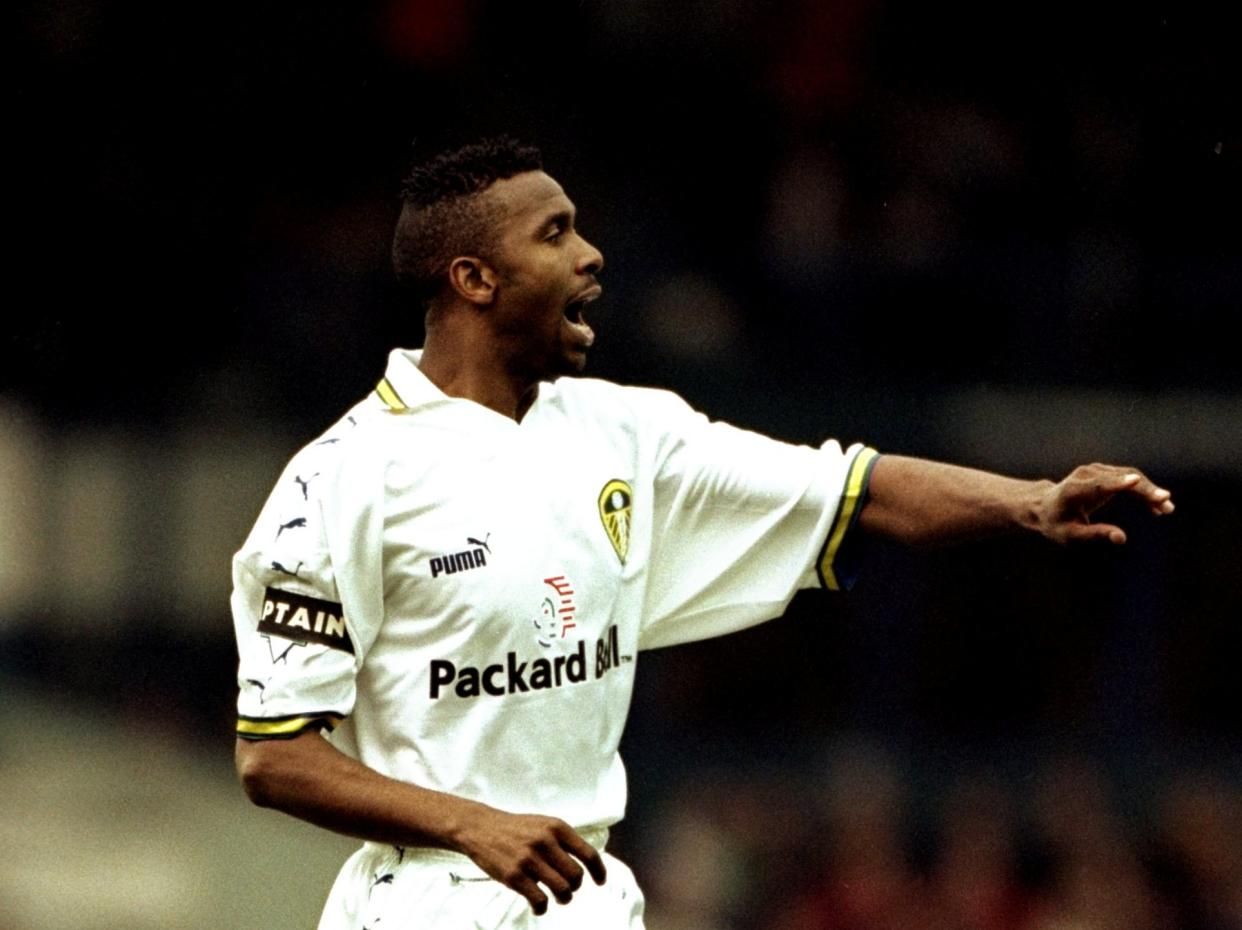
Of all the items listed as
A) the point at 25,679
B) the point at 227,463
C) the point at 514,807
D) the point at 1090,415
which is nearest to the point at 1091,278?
the point at 1090,415

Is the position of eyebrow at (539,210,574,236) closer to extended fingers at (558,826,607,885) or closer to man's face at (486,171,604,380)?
man's face at (486,171,604,380)

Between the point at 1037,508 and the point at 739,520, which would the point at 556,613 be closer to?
the point at 739,520

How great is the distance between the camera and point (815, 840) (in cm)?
844

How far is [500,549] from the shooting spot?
4254 mm

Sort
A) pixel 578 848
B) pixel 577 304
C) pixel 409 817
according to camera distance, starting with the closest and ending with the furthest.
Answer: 1. pixel 578 848
2. pixel 409 817
3. pixel 577 304

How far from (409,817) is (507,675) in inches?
15.2

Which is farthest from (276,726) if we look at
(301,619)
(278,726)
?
(301,619)

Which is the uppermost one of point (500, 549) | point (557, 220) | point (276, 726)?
point (557, 220)

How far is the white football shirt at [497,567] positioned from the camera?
13.5ft

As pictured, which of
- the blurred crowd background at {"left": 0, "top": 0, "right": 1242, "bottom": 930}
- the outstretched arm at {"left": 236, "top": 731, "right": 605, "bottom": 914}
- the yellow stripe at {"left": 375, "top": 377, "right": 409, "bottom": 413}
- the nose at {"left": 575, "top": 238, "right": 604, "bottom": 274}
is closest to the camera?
the outstretched arm at {"left": 236, "top": 731, "right": 605, "bottom": 914}

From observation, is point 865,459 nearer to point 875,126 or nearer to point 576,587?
point 576,587

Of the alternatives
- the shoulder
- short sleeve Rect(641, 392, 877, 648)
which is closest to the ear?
the shoulder

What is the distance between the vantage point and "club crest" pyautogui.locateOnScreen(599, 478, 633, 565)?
4.42m

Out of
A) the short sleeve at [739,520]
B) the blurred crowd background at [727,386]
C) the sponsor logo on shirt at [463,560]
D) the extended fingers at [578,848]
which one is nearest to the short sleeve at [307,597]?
the sponsor logo on shirt at [463,560]
